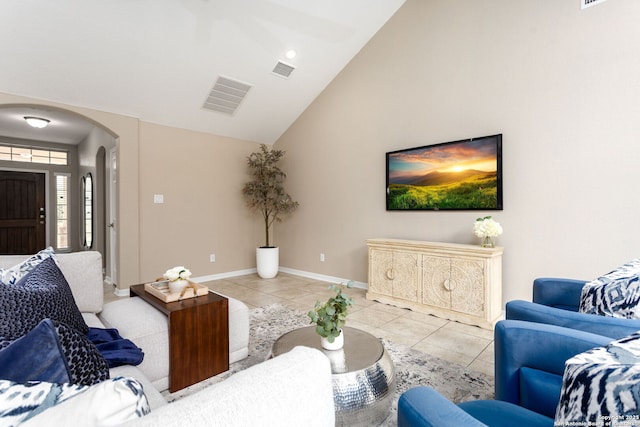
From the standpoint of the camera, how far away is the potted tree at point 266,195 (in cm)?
503

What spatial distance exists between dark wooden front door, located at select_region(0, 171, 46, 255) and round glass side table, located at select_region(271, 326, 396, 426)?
794 centimetres

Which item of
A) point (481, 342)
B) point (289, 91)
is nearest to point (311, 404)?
point (481, 342)

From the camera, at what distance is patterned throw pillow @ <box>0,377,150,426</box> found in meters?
0.50

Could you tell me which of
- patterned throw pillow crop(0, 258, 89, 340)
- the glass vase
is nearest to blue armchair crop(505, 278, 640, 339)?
the glass vase

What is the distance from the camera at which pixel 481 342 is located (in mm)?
2609

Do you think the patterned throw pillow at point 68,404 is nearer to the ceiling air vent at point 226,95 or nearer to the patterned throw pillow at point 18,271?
the patterned throw pillow at point 18,271

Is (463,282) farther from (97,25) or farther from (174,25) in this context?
(97,25)

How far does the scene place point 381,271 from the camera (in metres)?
3.71

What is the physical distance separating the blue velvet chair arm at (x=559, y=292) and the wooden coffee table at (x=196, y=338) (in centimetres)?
210

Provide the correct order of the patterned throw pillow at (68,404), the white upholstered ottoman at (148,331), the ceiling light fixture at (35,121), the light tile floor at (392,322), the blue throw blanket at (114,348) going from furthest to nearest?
the ceiling light fixture at (35,121) → the light tile floor at (392,322) → the white upholstered ottoman at (148,331) → the blue throw blanket at (114,348) → the patterned throw pillow at (68,404)

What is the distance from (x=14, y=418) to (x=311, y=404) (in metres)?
0.52

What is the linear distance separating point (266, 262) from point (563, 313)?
4.10 m

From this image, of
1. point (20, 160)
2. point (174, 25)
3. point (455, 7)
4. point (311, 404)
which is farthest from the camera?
point (20, 160)

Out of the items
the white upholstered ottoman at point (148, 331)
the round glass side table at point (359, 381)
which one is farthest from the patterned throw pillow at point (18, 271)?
the round glass side table at point (359, 381)
